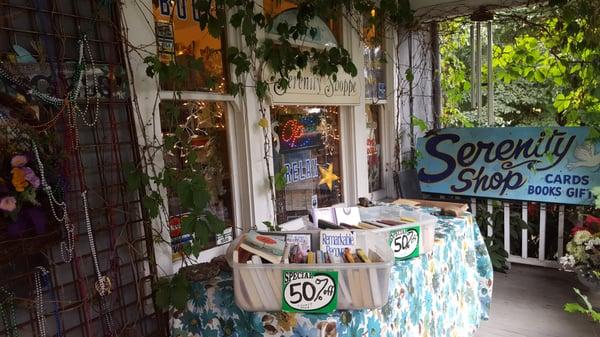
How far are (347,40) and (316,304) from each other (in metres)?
2.08

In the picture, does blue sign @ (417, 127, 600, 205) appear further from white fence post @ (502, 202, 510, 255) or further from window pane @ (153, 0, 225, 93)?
window pane @ (153, 0, 225, 93)

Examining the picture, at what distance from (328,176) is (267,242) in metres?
1.47

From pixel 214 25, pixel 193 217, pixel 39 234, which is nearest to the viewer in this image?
pixel 39 234

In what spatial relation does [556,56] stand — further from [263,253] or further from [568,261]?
[263,253]

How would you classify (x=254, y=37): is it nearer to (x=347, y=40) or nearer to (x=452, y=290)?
(x=347, y=40)

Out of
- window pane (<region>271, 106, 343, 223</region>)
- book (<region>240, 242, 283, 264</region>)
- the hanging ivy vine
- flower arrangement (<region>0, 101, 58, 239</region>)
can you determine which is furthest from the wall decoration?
flower arrangement (<region>0, 101, 58, 239</region>)

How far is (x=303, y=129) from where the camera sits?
2748 millimetres

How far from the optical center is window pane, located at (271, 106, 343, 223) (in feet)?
8.44

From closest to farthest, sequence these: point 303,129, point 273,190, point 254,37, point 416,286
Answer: point 416,286, point 254,37, point 273,190, point 303,129

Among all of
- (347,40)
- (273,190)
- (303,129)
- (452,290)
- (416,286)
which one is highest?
(347,40)

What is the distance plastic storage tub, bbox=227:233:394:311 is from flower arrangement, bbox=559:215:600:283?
2039 mm

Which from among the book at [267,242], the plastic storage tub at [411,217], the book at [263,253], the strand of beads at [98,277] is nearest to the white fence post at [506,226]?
the plastic storage tub at [411,217]

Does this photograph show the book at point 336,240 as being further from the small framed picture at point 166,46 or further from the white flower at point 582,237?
the white flower at point 582,237

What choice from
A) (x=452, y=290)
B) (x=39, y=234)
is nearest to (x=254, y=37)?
(x=39, y=234)
